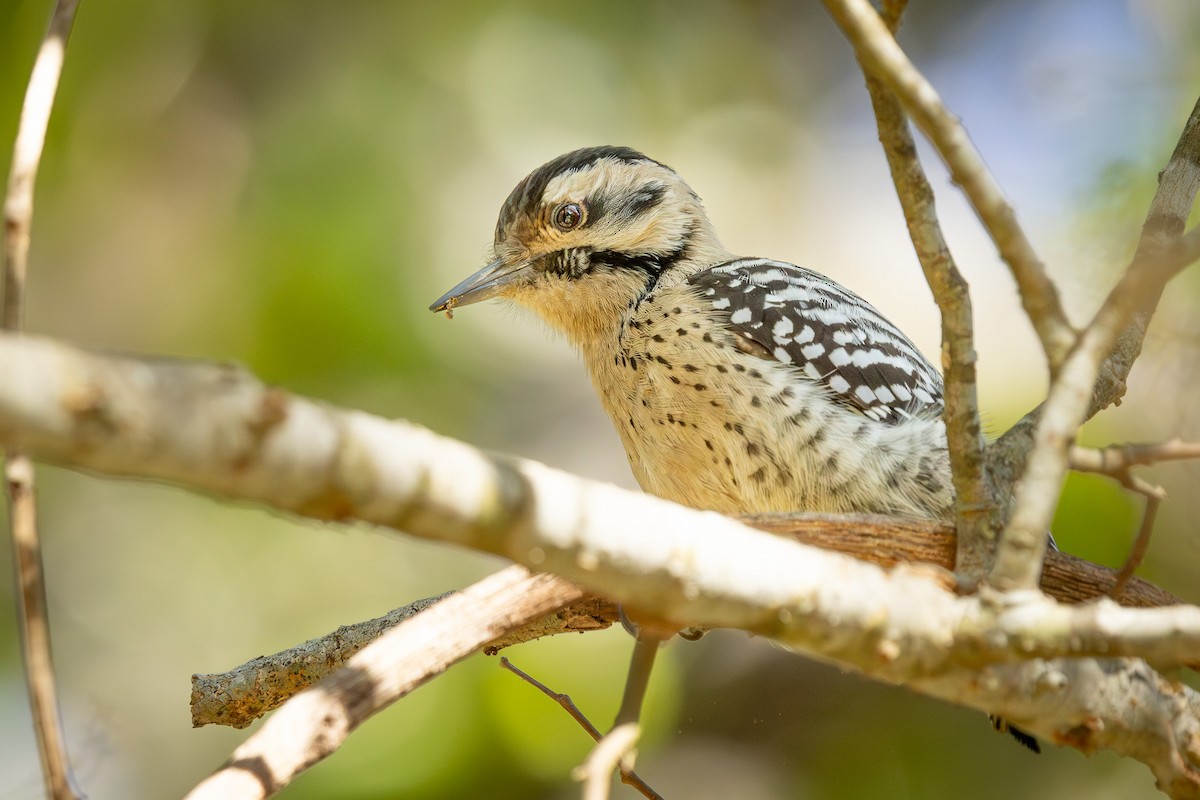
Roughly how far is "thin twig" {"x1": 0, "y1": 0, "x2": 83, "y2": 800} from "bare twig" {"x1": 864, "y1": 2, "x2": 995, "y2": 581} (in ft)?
4.51

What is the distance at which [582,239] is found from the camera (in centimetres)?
405

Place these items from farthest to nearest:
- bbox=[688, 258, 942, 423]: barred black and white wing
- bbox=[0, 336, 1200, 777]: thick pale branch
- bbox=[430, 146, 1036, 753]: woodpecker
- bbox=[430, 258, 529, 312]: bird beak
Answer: bbox=[430, 258, 529, 312]: bird beak, bbox=[688, 258, 942, 423]: barred black and white wing, bbox=[430, 146, 1036, 753]: woodpecker, bbox=[0, 336, 1200, 777]: thick pale branch

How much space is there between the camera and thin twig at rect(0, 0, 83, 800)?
147cm

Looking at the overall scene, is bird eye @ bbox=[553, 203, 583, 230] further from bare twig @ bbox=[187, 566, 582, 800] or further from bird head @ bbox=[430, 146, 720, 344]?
bare twig @ bbox=[187, 566, 582, 800]

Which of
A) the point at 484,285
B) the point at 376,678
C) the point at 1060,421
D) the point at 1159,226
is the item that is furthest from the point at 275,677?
the point at 1159,226

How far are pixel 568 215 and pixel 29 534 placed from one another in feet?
8.89

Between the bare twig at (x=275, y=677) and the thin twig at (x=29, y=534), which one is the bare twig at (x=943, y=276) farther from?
the bare twig at (x=275, y=677)

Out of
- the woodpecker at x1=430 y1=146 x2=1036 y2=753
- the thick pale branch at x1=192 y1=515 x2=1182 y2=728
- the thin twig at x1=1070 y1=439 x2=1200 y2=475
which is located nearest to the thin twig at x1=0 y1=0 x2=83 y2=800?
the thick pale branch at x1=192 y1=515 x2=1182 y2=728

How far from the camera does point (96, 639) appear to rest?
606 centimetres

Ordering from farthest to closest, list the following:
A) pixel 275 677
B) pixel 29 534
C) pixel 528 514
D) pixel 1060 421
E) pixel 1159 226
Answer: pixel 275 677 < pixel 1159 226 < pixel 1060 421 < pixel 29 534 < pixel 528 514

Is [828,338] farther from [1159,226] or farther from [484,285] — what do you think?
[484,285]


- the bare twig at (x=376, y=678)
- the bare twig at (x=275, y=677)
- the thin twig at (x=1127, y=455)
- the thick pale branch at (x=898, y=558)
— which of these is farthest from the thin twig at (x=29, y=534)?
the bare twig at (x=275, y=677)

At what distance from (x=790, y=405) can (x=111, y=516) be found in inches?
169

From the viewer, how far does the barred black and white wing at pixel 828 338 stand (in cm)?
337
